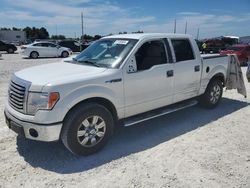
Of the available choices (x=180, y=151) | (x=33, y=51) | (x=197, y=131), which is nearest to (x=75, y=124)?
(x=180, y=151)

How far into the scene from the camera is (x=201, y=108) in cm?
695

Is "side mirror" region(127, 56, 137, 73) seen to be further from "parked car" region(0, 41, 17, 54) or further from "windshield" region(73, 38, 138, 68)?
"parked car" region(0, 41, 17, 54)

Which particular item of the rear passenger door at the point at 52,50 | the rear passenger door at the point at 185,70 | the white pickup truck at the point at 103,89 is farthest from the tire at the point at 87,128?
the rear passenger door at the point at 52,50

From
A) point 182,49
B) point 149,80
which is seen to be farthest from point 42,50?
point 149,80

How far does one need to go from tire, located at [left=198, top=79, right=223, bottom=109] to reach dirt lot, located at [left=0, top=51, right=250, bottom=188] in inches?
40.3

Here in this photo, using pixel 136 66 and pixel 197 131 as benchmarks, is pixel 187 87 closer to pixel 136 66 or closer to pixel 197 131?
pixel 197 131

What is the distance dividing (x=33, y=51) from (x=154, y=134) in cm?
2101

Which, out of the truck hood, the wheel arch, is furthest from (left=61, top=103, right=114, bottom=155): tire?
the wheel arch

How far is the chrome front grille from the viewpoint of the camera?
3951mm

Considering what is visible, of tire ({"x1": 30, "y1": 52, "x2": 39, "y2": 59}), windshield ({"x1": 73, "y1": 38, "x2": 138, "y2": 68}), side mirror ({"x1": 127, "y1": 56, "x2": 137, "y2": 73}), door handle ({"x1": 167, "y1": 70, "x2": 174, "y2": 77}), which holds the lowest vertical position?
tire ({"x1": 30, "y1": 52, "x2": 39, "y2": 59})

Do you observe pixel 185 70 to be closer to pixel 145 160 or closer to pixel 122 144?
pixel 122 144

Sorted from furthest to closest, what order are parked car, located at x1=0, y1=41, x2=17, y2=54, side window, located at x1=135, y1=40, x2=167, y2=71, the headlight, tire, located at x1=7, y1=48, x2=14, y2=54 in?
tire, located at x1=7, y1=48, x2=14, y2=54 → parked car, located at x1=0, y1=41, x2=17, y2=54 → side window, located at x1=135, y1=40, x2=167, y2=71 → the headlight

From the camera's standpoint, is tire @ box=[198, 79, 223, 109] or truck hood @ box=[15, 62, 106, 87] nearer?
truck hood @ box=[15, 62, 106, 87]

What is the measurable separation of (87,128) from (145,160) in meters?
1.01
